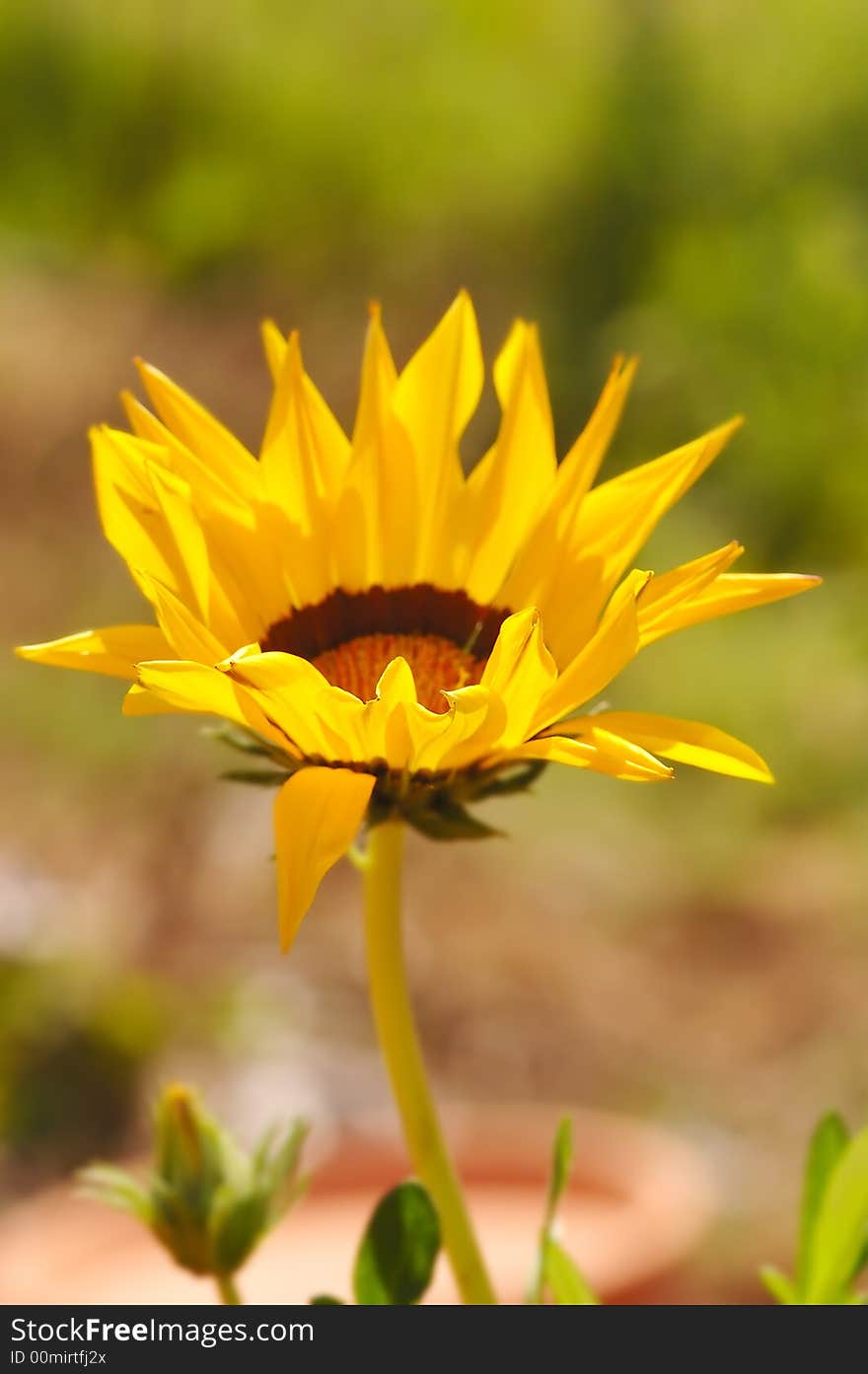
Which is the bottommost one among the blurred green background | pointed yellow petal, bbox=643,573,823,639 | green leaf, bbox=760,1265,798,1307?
green leaf, bbox=760,1265,798,1307

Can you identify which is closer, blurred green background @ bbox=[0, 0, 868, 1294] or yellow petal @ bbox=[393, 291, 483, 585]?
yellow petal @ bbox=[393, 291, 483, 585]

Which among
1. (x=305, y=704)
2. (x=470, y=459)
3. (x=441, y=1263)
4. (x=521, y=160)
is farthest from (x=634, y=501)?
(x=521, y=160)

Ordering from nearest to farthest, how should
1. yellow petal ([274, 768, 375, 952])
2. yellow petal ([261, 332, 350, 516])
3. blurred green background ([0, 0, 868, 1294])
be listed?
1. yellow petal ([274, 768, 375, 952])
2. yellow petal ([261, 332, 350, 516])
3. blurred green background ([0, 0, 868, 1294])

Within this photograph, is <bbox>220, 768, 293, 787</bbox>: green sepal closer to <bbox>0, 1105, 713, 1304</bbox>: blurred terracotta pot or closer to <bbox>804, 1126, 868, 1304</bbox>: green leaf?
<bbox>804, 1126, 868, 1304</bbox>: green leaf

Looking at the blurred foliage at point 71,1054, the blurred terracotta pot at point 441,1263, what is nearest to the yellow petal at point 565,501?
the blurred terracotta pot at point 441,1263

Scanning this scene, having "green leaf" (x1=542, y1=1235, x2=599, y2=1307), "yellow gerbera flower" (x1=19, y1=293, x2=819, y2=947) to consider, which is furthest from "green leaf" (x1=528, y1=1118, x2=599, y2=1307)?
"yellow gerbera flower" (x1=19, y1=293, x2=819, y2=947)

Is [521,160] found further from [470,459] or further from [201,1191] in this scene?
[201,1191]
